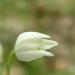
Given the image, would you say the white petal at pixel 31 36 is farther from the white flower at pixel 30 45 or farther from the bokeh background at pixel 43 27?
the bokeh background at pixel 43 27

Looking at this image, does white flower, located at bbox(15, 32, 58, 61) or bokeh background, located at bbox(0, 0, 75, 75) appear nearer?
white flower, located at bbox(15, 32, 58, 61)

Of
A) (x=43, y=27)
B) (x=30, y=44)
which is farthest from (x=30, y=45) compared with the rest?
(x=43, y=27)

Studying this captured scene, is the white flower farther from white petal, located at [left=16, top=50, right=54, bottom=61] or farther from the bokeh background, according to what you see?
the bokeh background

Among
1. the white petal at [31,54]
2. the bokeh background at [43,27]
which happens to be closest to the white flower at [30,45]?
the white petal at [31,54]

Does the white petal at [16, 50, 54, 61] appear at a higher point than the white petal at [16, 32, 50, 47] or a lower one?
lower

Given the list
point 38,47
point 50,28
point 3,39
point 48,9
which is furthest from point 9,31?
point 38,47

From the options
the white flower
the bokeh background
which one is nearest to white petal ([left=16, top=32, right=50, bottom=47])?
the white flower

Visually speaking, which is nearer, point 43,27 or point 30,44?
point 30,44

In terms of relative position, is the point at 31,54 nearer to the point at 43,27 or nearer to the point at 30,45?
the point at 30,45

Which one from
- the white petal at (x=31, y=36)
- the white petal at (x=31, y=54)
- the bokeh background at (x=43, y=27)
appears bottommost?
the white petal at (x=31, y=54)
